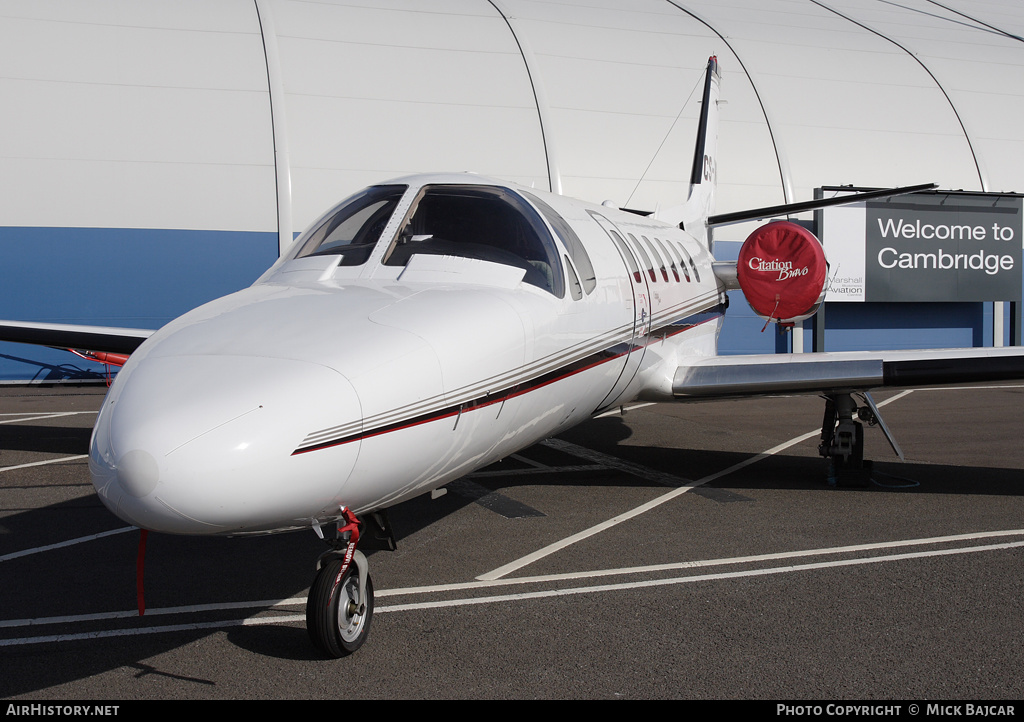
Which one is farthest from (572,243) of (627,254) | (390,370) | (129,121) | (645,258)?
(129,121)

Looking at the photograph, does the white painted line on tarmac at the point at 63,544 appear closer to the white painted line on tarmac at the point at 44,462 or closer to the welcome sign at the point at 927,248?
the white painted line on tarmac at the point at 44,462

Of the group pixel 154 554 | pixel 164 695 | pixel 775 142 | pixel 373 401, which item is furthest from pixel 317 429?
pixel 775 142

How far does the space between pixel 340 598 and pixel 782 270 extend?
7.04 m

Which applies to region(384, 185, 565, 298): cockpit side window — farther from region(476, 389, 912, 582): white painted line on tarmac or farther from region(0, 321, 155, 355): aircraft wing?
region(0, 321, 155, 355): aircraft wing

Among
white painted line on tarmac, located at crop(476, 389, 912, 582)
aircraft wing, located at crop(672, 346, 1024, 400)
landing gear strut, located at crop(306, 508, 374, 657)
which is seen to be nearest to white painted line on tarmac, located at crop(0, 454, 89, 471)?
white painted line on tarmac, located at crop(476, 389, 912, 582)

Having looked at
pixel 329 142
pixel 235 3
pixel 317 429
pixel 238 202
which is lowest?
pixel 317 429

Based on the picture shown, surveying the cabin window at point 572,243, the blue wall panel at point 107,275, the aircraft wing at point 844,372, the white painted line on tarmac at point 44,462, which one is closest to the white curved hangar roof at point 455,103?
the blue wall panel at point 107,275

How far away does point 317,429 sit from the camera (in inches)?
126

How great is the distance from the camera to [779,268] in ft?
31.1

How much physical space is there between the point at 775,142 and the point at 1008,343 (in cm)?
790

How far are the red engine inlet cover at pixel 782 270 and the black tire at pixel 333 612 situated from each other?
22.1ft

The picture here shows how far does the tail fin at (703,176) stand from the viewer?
11.9 meters

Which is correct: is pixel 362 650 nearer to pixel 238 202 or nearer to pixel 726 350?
pixel 238 202

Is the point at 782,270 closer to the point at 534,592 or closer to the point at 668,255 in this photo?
the point at 668,255
